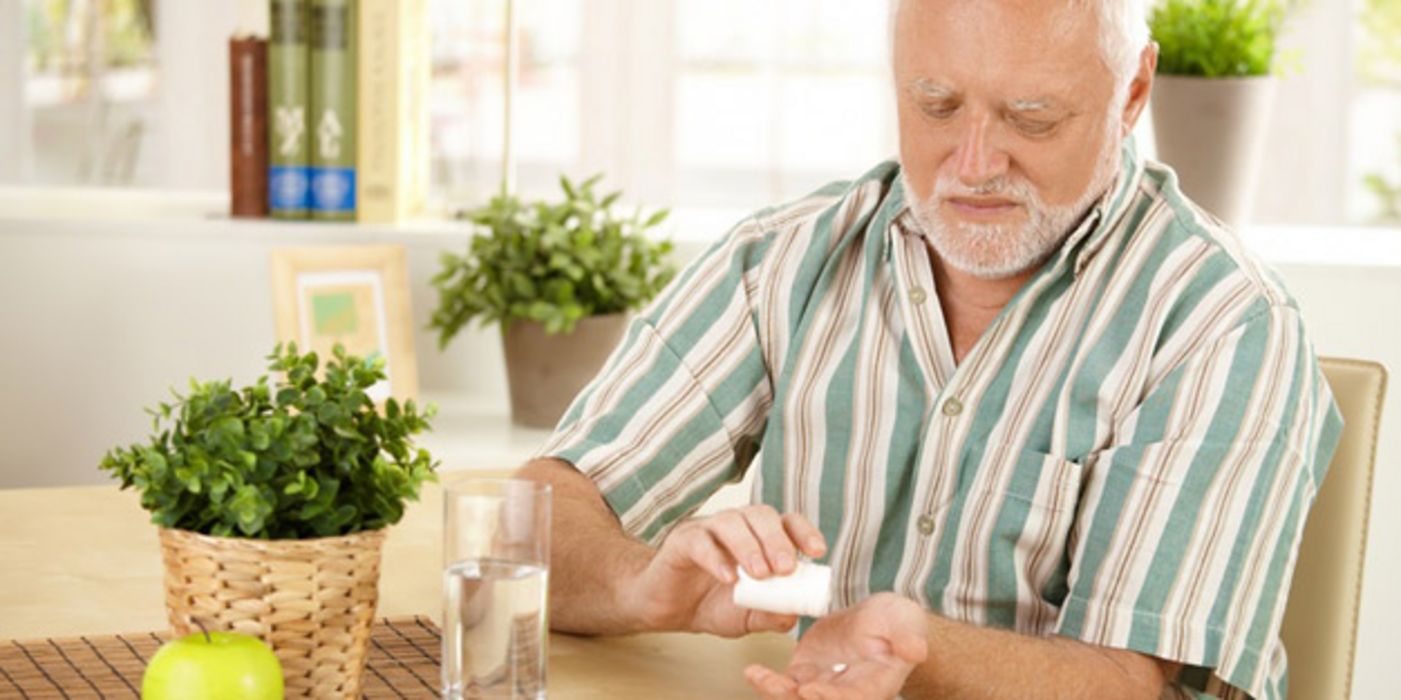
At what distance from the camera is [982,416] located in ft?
5.60

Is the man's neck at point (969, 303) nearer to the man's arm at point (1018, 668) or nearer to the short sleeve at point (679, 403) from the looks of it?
the short sleeve at point (679, 403)

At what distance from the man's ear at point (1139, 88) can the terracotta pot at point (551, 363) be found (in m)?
1.17

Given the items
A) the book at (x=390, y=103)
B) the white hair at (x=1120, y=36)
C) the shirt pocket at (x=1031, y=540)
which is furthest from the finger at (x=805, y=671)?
the book at (x=390, y=103)

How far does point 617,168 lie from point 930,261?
3.61 m

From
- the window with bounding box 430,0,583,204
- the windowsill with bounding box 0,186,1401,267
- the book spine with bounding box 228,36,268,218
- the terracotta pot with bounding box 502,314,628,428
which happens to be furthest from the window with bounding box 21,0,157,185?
the terracotta pot with bounding box 502,314,628,428

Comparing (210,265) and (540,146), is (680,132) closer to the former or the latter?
(540,146)

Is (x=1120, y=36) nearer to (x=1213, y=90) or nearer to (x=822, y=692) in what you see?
(x=822, y=692)

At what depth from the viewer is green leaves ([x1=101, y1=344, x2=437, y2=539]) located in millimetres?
1224

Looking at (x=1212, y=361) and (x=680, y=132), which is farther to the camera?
(x=680, y=132)

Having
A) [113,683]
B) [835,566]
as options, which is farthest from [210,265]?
[113,683]

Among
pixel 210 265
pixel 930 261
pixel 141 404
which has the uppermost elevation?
pixel 930 261

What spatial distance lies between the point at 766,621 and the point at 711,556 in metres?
0.07

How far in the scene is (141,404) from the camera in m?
2.94

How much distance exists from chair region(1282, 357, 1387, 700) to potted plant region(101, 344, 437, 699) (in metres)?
0.76
